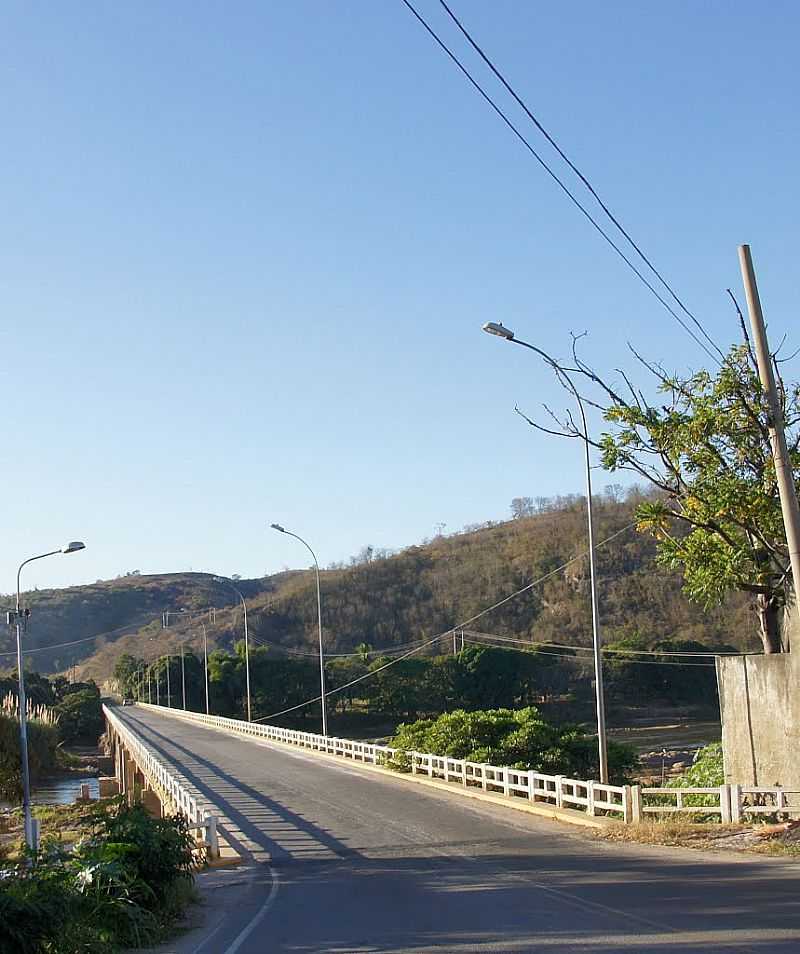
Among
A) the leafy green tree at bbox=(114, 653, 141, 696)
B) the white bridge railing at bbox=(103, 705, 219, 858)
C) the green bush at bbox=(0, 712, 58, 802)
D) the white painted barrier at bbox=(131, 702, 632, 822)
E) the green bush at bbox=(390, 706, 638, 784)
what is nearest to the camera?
the white bridge railing at bbox=(103, 705, 219, 858)

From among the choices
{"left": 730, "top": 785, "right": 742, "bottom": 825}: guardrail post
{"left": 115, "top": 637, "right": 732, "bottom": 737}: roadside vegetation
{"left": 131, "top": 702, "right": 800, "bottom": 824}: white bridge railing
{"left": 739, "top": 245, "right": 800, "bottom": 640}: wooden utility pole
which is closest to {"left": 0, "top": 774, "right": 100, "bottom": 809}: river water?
{"left": 115, "top": 637, "right": 732, "bottom": 737}: roadside vegetation

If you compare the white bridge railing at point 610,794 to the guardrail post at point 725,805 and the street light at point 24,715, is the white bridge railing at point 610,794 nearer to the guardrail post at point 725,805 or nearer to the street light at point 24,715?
the guardrail post at point 725,805

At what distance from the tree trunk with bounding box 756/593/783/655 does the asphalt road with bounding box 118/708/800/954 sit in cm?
532

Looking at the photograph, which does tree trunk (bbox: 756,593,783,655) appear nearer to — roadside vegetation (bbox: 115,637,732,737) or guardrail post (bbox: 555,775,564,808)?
guardrail post (bbox: 555,775,564,808)

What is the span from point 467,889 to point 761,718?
24.7 feet

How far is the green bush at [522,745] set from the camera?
103 ft

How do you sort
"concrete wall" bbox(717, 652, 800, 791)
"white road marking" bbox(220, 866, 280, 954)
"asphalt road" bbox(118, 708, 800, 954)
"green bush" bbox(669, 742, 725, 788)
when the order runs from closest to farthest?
"asphalt road" bbox(118, 708, 800, 954), "white road marking" bbox(220, 866, 280, 954), "concrete wall" bbox(717, 652, 800, 791), "green bush" bbox(669, 742, 725, 788)

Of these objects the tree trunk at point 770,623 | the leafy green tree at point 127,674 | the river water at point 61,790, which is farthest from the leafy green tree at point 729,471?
the leafy green tree at point 127,674

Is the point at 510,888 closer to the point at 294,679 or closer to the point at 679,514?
the point at 679,514

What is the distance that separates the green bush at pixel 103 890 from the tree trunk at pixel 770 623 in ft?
39.8

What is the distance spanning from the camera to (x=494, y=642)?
365 feet

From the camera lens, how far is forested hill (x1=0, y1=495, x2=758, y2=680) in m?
102

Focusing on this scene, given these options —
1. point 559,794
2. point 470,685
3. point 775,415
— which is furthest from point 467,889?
point 470,685

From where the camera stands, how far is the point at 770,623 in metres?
21.6
